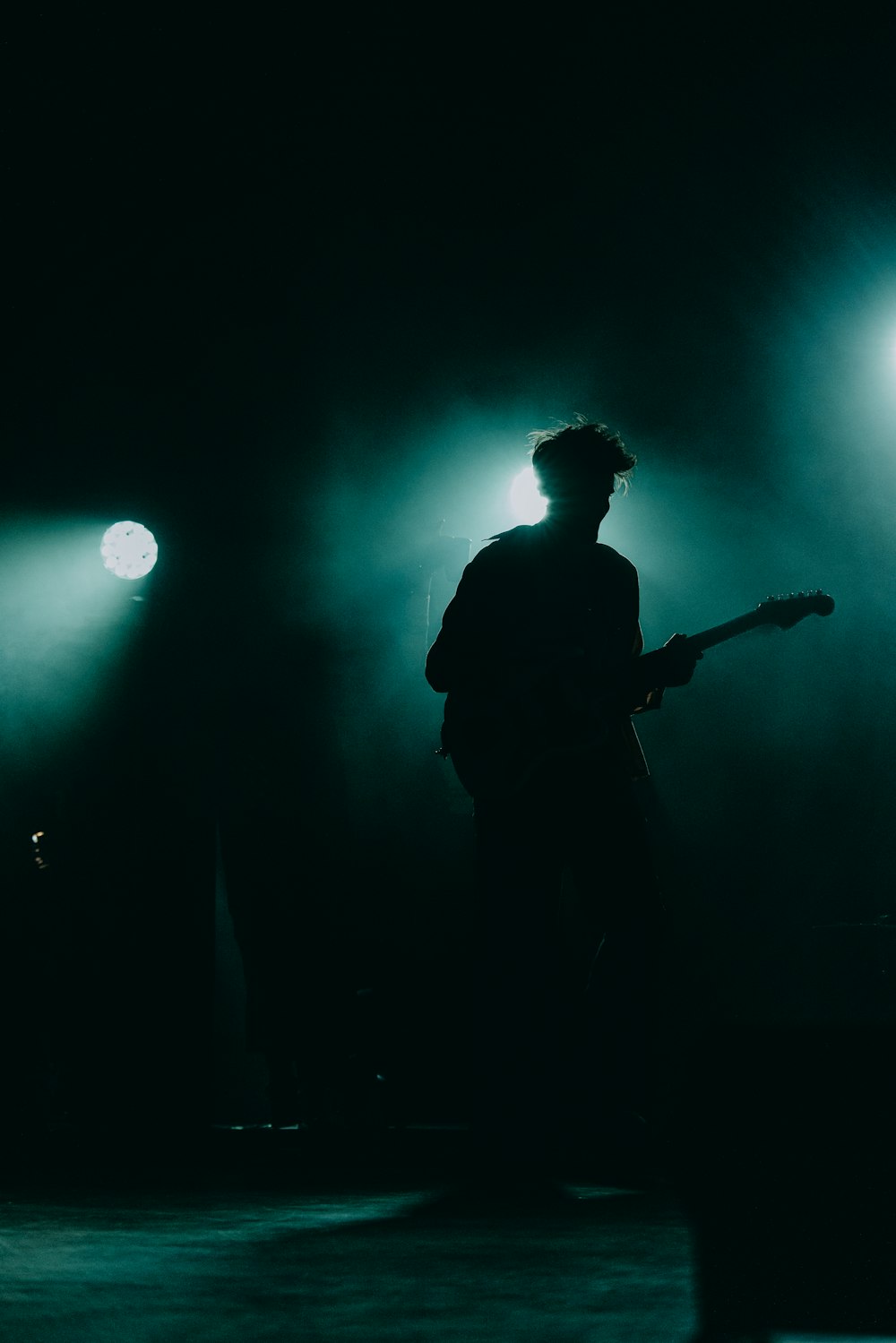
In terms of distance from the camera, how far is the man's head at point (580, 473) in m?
2.55

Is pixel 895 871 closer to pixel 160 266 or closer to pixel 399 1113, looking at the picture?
pixel 399 1113

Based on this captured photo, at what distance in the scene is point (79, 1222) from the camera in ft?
5.64

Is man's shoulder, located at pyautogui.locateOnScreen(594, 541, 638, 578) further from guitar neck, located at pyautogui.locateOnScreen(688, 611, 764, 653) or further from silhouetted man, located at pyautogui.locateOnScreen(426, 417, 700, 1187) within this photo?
guitar neck, located at pyautogui.locateOnScreen(688, 611, 764, 653)

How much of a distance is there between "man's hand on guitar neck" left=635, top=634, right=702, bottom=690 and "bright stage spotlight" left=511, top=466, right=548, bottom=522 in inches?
74.6

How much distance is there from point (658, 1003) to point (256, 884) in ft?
5.07

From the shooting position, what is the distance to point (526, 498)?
446 cm

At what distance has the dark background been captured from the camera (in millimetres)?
3588

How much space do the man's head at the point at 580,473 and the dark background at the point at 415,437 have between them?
1105 mm

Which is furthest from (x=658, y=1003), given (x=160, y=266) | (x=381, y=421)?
(x=160, y=266)

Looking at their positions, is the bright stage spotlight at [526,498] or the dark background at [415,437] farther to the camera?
the bright stage spotlight at [526,498]

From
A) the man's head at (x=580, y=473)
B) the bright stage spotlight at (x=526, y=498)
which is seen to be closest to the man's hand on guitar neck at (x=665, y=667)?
the man's head at (x=580, y=473)

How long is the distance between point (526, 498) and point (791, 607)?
158cm

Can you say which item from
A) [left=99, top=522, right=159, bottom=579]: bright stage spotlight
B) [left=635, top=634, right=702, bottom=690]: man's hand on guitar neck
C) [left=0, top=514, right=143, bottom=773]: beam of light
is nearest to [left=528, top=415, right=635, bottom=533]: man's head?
[left=635, top=634, right=702, bottom=690]: man's hand on guitar neck

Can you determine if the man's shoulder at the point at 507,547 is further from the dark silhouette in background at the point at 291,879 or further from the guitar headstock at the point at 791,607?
the dark silhouette in background at the point at 291,879
